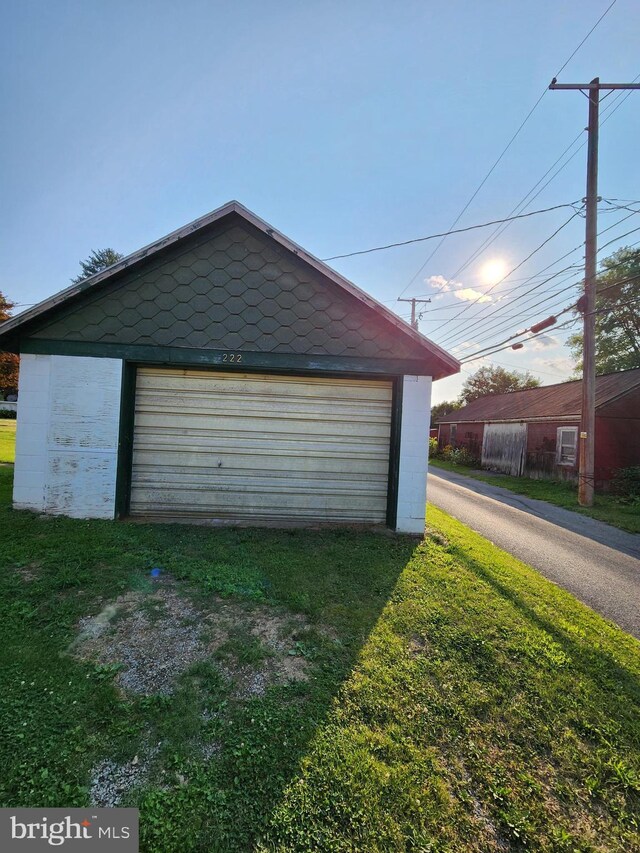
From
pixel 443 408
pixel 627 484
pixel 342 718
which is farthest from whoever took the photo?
pixel 443 408

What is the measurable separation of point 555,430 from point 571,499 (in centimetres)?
537

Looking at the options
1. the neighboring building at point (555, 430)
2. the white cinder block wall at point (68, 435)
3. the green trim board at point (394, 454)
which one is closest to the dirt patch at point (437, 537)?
the green trim board at point (394, 454)

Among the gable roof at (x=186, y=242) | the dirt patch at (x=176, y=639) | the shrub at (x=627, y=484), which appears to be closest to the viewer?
the dirt patch at (x=176, y=639)

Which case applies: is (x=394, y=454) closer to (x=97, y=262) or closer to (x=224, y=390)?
(x=224, y=390)

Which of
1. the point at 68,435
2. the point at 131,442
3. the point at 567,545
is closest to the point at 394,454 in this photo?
the point at 567,545

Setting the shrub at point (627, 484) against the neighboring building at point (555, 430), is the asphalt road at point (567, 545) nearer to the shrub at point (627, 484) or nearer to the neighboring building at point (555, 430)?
the shrub at point (627, 484)

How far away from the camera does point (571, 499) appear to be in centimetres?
1123

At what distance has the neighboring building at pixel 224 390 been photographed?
17.7 feet

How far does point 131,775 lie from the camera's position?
1727 mm

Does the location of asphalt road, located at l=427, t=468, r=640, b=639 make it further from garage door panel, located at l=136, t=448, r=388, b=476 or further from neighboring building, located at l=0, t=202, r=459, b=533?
garage door panel, located at l=136, t=448, r=388, b=476

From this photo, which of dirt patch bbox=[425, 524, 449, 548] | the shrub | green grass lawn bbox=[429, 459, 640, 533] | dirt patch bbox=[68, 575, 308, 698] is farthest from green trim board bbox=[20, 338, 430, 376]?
the shrub

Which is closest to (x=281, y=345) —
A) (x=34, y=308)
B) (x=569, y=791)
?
(x=34, y=308)

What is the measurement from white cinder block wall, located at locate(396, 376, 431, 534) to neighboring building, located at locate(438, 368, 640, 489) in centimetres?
1186

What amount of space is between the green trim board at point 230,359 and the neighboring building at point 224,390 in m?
0.02
